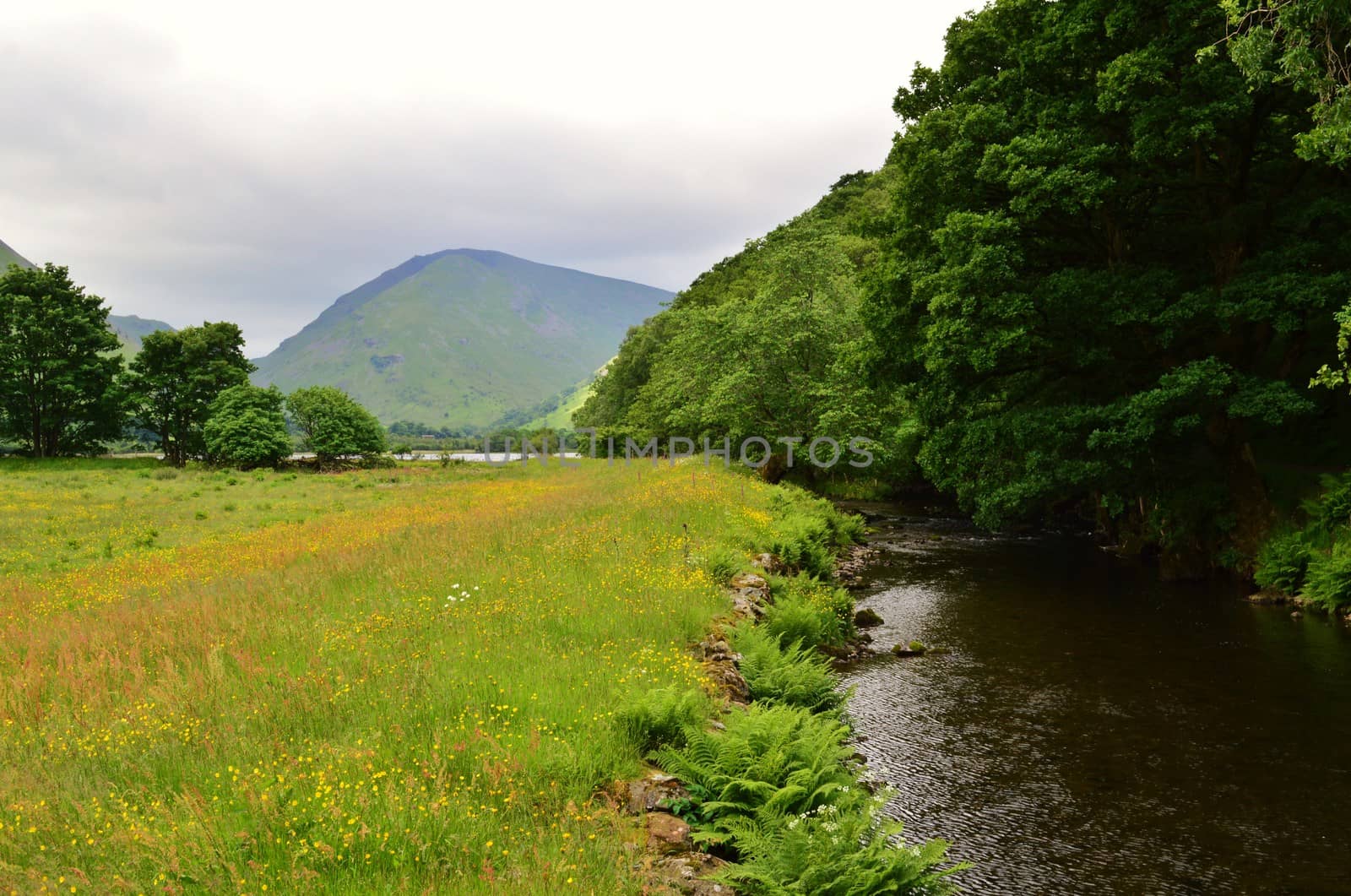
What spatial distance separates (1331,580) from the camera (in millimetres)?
15586

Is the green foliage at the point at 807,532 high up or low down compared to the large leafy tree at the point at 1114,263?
down

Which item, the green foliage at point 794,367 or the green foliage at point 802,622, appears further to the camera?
the green foliage at point 794,367

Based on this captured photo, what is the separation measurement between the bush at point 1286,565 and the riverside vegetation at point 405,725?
1135 cm

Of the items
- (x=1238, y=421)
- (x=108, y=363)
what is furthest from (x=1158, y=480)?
(x=108, y=363)

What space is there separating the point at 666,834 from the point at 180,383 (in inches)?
3470

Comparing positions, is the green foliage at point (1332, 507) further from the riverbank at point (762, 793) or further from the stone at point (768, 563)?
the riverbank at point (762, 793)

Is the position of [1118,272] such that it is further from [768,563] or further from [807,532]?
[768,563]

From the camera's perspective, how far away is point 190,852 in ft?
16.0

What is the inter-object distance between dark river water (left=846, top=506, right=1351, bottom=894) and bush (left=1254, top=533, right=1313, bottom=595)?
3.11 ft

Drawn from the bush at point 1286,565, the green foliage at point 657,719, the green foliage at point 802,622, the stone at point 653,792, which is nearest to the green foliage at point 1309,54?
the bush at point 1286,565

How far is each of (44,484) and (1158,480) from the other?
6010 centimetres

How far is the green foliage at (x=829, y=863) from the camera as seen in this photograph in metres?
5.46

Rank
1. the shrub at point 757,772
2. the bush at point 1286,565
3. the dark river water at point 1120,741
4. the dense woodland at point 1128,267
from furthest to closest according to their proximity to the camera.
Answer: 1. the bush at point 1286,565
2. the dense woodland at point 1128,267
3. the dark river water at point 1120,741
4. the shrub at point 757,772

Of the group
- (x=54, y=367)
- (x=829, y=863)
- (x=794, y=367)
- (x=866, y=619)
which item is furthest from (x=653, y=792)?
(x=54, y=367)
